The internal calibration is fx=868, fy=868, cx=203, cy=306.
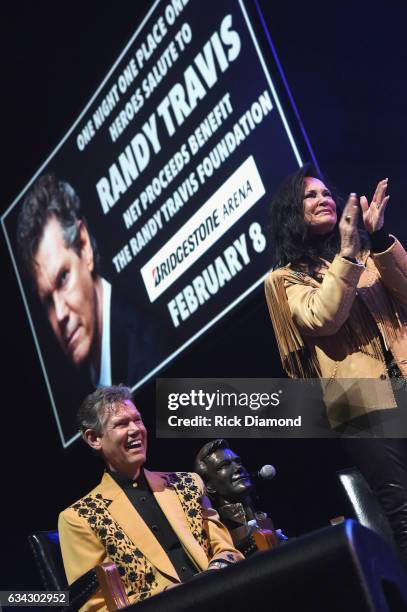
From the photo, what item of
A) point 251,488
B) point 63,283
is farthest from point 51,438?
point 251,488

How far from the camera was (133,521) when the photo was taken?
2.37 m

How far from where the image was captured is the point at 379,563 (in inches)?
42.1

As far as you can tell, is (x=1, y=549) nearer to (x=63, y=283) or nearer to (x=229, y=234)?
(x=63, y=283)

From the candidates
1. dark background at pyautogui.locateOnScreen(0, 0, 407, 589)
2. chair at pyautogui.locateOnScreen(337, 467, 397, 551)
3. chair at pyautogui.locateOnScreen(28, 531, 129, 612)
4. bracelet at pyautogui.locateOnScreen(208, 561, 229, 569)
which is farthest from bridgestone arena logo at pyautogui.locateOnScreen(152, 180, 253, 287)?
bracelet at pyautogui.locateOnScreen(208, 561, 229, 569)

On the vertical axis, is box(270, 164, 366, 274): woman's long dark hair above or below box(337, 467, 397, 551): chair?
above

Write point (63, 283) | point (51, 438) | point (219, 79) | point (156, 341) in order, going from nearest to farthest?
point (219, 79) → point (156, 341) → point (63, 283) → point (51, 438)

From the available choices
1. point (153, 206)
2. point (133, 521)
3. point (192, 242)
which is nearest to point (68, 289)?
point (153, 206)

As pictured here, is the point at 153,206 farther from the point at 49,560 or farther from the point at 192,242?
the point at 49,560

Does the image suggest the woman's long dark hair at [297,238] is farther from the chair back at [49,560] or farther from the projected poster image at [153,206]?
the chair back at [49,560]

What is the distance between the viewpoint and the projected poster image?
3480 millimetres

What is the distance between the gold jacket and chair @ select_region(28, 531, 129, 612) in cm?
5

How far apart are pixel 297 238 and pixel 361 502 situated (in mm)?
754

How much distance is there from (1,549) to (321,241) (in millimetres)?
3401

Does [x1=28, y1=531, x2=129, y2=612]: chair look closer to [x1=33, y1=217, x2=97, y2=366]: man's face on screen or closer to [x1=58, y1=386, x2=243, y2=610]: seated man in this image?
[x1=58, y1=386, x2=243, y2=610]: seated man
